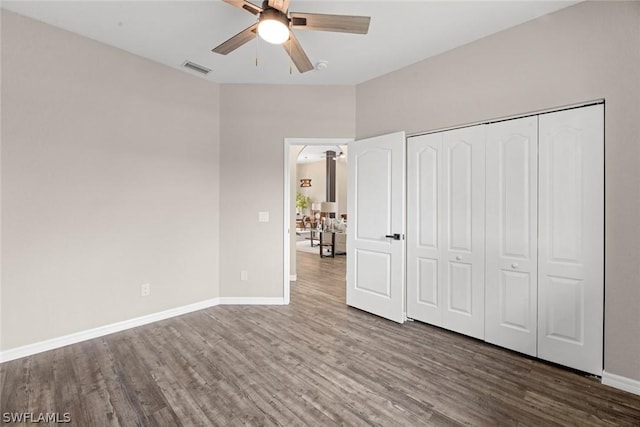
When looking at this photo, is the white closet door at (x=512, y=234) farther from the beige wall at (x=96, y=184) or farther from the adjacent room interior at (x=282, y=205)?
the beige wall at (x=96, y=184)

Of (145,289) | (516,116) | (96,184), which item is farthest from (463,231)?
(96,184)

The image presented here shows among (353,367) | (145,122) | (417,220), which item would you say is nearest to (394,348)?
(353,367)

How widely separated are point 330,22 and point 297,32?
0.93m

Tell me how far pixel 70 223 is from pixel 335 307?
2.94 metres

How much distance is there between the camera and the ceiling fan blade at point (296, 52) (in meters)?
2.24

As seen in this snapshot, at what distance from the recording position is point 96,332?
302cm

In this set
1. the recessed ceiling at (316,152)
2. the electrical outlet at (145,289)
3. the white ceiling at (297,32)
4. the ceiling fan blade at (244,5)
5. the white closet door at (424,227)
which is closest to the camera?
the ceiling fan blade at (244,5)

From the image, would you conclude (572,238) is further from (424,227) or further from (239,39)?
(239,39)

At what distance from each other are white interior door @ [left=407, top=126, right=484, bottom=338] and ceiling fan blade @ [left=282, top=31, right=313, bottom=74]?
59.0 inches

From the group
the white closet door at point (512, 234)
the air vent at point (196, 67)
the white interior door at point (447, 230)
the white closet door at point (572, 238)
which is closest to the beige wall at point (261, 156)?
the air vent at point (196, 67)

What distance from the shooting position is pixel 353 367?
8.09ft

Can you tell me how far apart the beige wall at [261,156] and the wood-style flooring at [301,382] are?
953 mm

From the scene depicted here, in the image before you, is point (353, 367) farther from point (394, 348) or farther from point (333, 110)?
point (333, 110)

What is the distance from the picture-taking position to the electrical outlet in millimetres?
3377
